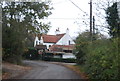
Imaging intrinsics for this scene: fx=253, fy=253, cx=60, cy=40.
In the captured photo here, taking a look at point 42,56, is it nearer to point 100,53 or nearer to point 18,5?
point 18,5

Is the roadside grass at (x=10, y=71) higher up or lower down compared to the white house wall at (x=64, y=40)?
lower down

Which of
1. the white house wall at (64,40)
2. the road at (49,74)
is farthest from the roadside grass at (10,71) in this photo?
the white house wall at (64,40)

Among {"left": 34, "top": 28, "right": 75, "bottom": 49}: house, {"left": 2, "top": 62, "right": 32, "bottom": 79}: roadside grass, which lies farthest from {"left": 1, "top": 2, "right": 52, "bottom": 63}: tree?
{"left": 34, "top": 28, "right": 75, "bottom": 49}: house

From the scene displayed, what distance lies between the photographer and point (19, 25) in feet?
89.6

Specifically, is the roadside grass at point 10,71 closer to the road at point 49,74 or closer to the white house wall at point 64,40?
the road at point 49,74

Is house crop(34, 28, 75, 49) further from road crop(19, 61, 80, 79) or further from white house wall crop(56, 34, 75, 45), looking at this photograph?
road crop(19, 61, 80, 79)

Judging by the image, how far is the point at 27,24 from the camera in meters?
29.6

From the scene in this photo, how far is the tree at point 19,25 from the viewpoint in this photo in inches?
1077

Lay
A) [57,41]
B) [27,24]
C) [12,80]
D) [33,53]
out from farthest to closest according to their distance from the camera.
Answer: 1. [57,41]
2. [33,53]
3. [27,24]
4. [12,80]

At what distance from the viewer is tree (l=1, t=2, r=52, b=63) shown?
27.4 m

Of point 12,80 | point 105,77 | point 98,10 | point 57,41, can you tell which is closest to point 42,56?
point 57,41

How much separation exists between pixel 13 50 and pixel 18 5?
17.4ft

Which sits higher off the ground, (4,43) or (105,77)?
(4,43)

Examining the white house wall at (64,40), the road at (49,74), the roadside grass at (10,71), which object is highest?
the white house wall at (64,40)
